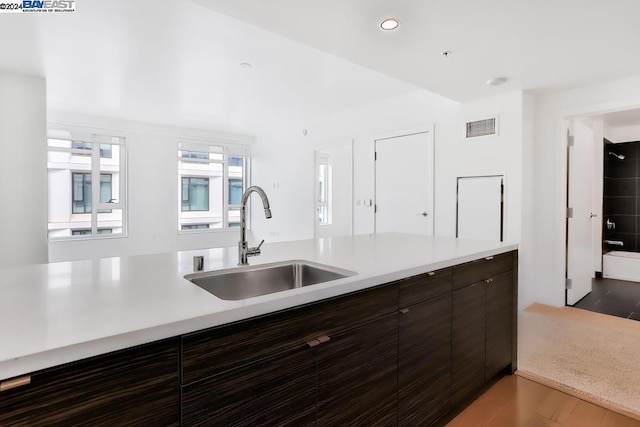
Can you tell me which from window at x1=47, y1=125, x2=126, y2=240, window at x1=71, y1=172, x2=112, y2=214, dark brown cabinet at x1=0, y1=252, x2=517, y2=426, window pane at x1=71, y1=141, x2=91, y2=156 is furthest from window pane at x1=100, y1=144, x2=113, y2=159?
dark brown cabinet at x1=0, y1=252, x2=517, y2=426

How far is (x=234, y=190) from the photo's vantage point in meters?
7.77

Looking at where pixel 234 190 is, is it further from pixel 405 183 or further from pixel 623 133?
pixel 623 133

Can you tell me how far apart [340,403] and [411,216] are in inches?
137

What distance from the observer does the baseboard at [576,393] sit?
1835 mm

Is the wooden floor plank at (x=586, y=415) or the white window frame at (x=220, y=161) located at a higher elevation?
the white window frame at (x=220, y=161)

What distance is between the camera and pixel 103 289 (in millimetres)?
1063

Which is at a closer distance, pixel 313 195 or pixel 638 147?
pixel 638 147

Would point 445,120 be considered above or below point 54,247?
above

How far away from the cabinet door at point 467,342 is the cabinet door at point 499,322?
0.30ft

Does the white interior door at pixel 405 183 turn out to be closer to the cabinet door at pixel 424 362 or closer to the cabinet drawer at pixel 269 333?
the cabinet door at pixel 424 362

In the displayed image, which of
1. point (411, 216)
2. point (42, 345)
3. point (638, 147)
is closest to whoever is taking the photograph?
point (42, 345)

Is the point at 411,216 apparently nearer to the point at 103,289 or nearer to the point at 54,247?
the point at 103,289

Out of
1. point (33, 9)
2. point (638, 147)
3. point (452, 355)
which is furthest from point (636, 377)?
point (33, 9)

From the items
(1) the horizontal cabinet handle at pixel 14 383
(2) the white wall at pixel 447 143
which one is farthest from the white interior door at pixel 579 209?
(1) the horizontal cabinet handle at pixel 14 383
